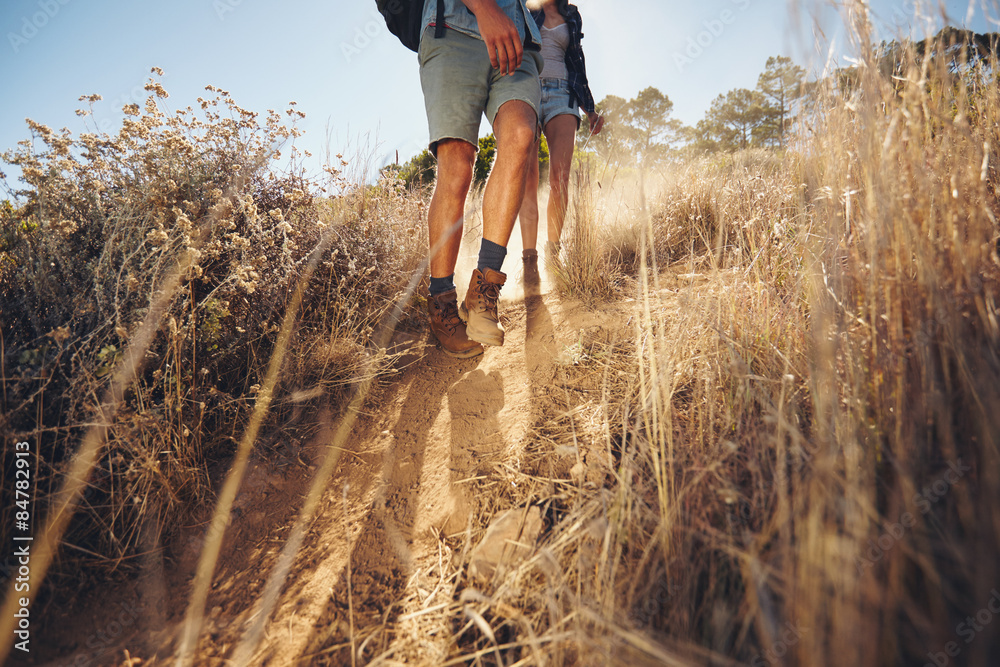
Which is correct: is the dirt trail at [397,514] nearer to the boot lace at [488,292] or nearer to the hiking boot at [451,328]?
the hiking boot at [451,328]

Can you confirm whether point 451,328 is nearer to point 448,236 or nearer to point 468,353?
point 468,353

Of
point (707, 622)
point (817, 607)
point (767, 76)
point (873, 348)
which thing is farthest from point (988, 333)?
point (767, 76)

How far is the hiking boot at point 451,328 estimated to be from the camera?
1.90 metres

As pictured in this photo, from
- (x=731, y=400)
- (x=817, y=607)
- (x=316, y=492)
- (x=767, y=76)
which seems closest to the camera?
(x=817, y=607)

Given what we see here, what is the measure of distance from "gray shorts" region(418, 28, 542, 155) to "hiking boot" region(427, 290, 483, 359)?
728 mm

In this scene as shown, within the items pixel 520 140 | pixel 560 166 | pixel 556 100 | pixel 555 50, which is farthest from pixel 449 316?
pixel 555 50

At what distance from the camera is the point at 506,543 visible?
981mm

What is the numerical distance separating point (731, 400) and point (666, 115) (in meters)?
24.3

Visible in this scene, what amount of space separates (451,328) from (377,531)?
0.97m

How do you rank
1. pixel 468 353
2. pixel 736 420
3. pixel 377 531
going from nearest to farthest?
pixel 736 420, pixel 377 531, pixel 468 353

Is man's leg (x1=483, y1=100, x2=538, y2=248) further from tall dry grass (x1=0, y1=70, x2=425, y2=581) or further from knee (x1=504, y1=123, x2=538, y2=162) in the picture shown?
tall dry grass (x1=0, y1=70, x2=425, y2=581)

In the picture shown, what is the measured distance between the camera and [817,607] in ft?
1.79

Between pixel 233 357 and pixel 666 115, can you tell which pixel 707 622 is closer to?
pixel 233 357

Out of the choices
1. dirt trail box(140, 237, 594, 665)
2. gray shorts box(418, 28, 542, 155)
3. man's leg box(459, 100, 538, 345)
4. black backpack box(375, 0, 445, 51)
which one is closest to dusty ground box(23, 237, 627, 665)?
dirt trail box(140, 237, 594, 665)
